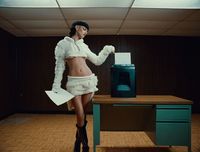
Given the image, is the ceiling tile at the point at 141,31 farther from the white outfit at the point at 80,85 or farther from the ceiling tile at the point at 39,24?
the white outfit at the point at 80,85

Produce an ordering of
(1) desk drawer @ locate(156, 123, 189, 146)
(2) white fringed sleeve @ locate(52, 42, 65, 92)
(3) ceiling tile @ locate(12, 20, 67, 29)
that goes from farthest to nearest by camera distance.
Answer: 1. (3) ceiling tile @ locate(12, 20, 67, 29)
2. (1) desk drawer @ locate(156, 123, 189, 146)
3. (2) white fringed sleeve @ locate(52, 42, 65, 92)

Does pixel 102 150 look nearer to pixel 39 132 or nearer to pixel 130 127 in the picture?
pixel 130 127

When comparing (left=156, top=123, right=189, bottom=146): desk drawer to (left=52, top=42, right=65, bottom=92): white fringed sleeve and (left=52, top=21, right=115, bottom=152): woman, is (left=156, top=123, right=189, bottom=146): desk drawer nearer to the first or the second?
(left=52, top=21, right=115, bottom=152): woman

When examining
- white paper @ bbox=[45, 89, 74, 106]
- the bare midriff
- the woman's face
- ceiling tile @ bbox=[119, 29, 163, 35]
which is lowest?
white paper @ bbox=[45, 89, 74, 106]

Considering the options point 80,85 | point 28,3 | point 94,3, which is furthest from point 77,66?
point 28,3

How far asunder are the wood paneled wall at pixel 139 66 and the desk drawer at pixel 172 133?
482 centimetres

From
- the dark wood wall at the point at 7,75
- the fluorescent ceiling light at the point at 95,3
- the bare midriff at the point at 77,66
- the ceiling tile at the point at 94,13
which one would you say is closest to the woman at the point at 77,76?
the bare midriff at the point at 77,66

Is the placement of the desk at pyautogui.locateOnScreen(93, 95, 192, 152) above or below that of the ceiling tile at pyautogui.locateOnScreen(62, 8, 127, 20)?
below

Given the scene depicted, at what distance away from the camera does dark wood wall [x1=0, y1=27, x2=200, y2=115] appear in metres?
8.23

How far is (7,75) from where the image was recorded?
7.57 m

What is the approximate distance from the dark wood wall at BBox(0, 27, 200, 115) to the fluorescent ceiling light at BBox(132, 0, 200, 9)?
3.18 meters

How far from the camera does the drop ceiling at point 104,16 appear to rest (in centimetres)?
491

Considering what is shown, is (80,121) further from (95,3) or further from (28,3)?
(28,3)

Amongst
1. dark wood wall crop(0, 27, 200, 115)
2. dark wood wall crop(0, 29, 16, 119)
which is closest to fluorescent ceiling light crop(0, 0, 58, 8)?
dark wood wall crop(0, 29, 16, 119)
